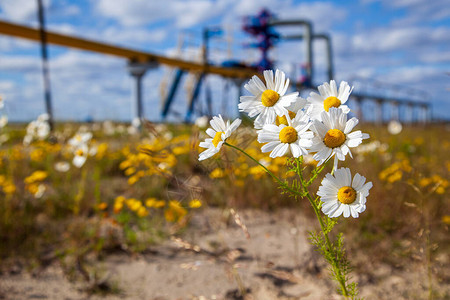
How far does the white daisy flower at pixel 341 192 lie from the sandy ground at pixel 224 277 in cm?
100

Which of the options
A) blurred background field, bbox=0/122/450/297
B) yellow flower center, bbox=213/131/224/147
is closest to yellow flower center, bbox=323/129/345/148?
yellow flower center, bbox=213/131/224/147

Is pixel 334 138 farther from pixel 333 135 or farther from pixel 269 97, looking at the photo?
pixel 269 97

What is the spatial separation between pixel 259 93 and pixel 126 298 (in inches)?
68.8

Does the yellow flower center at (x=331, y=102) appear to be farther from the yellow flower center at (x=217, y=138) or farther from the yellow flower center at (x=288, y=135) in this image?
the yellow flower center at (x=217, y=138)

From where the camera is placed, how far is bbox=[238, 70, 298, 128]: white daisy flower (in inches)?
37.5

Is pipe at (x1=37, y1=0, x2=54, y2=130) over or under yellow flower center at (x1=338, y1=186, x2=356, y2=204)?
over

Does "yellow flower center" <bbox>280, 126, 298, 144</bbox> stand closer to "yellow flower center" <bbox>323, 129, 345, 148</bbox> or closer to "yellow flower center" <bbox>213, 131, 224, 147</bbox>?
"yellow flower center" <bbox>323, 129, 345, 148</bbox>

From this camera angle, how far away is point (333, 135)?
2.87ft

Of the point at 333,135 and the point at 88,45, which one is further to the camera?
the point at 88,45

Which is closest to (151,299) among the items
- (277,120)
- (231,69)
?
(277,120)

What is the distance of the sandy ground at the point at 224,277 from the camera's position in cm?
225

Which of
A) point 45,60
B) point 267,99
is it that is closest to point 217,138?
point 267,99

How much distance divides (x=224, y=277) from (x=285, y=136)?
70.0 inches

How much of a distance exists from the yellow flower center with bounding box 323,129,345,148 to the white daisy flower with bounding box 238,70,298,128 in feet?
0.40
